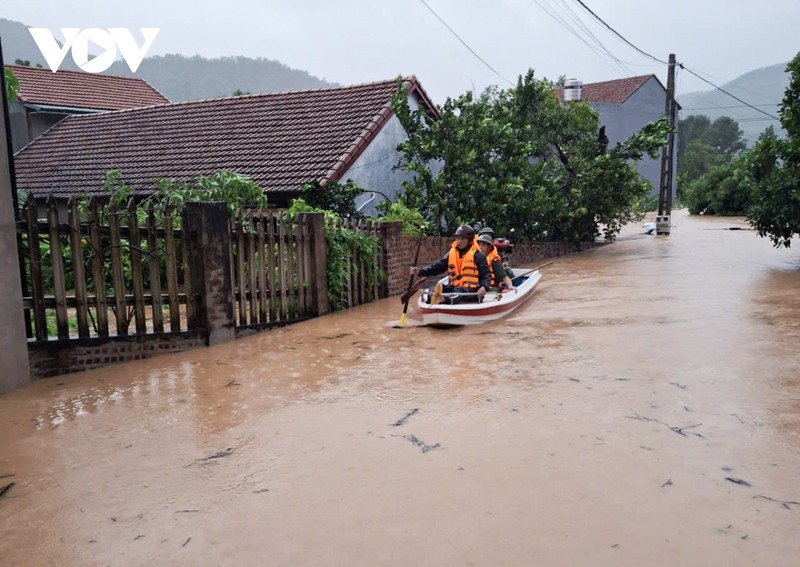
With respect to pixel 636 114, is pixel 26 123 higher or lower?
lower

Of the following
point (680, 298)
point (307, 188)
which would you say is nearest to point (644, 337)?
point (680, 298)

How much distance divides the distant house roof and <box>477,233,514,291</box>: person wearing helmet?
16.7 feet

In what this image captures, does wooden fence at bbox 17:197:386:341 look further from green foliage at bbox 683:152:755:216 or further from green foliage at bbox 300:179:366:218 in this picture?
green foliage at bbox 683:152:755:216

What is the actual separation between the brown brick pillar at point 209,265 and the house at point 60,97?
18754 mm

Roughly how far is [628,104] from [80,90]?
100ft

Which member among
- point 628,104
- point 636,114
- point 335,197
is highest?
point 628,104

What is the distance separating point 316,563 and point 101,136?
21.2 meters

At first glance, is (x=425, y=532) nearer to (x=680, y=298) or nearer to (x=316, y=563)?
(x=316, y=563)

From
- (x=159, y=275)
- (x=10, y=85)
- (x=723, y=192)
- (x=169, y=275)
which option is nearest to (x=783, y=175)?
(x=169, y=275)

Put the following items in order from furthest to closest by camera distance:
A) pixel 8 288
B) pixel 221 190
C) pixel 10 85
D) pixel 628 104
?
pixel 628 104, pixel 221 190, pixel 10 85, pixel 8 288

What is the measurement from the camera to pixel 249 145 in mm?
17531

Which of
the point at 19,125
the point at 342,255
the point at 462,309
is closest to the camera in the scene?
the point at 462,309

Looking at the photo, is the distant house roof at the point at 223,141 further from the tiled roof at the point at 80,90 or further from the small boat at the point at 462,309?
the small boat at the point at 462,309

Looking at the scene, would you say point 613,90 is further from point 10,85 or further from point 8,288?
point 8,288
